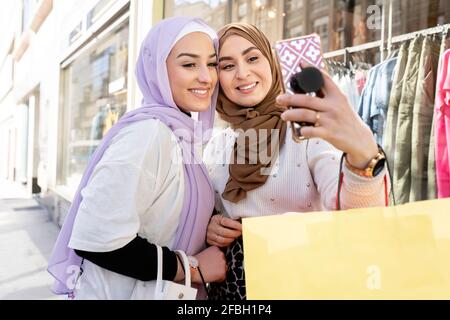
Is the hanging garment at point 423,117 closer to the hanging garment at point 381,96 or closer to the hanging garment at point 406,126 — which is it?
the hanging garment at point 406,126

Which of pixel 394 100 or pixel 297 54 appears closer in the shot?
pixel 297 54

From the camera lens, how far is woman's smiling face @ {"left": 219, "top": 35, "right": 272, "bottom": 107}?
3.01 feet

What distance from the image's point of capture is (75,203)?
87cm

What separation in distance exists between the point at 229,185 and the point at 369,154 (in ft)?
1.18

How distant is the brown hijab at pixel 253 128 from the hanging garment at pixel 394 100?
3.12ft

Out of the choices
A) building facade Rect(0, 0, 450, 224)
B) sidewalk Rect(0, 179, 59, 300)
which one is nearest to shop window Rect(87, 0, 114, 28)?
building facade Rect(0, 0, 450, 224)

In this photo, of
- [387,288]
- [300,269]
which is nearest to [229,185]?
[300,269]

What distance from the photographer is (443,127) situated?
4.93ft

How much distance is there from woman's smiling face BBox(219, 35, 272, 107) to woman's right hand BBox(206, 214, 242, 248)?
0.98 ft

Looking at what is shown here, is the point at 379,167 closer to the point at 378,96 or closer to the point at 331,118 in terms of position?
the point at 331,118

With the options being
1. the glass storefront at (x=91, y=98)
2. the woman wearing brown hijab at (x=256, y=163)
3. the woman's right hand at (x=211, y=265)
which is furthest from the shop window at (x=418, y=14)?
the glass storefront at (x=91, y=98)

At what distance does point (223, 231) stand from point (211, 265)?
0.27 feet

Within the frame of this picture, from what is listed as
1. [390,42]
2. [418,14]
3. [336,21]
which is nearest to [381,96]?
[390,42]
